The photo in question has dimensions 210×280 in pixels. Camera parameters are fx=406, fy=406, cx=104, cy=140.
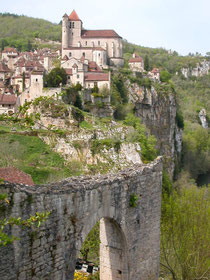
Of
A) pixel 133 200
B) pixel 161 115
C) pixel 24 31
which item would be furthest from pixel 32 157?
pixel 24 31

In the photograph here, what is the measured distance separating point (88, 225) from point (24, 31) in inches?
5138

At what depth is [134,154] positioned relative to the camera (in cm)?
4000

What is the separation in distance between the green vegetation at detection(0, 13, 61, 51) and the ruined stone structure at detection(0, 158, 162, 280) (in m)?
99.6

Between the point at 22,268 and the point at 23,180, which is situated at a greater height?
the point at 22,268

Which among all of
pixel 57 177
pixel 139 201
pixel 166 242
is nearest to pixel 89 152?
pixel 57 177

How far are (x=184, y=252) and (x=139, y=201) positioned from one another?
12.1 ft

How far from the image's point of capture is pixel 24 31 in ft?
430

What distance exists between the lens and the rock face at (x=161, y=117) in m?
58.2

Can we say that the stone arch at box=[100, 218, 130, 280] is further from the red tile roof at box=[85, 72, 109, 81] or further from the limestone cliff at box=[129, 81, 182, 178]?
the limestone cliff at box=[129, 81, 182, 178]

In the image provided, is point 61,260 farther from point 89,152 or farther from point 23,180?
point 89,152

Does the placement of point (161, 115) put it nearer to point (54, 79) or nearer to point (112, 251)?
point (54, 79)

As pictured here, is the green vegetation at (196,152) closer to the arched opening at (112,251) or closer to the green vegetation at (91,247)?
the green vegetation at (91,247)

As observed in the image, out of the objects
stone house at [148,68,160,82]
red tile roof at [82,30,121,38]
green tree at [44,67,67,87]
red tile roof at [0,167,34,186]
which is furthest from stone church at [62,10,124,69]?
red tile roof at [0,167,34,186]

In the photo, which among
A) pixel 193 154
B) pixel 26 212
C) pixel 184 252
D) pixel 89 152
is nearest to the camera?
pixel 26 212
